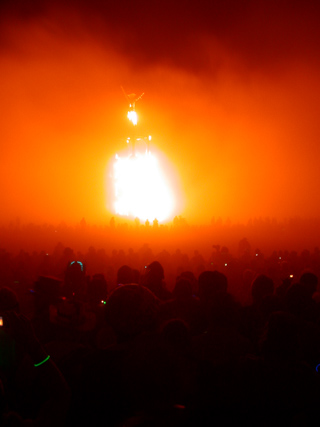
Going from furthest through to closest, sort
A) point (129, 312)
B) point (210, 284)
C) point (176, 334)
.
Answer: point (210, 284) < point (176, 334) < point (129, 312)

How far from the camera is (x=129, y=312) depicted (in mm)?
2158

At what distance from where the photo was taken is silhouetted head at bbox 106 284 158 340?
2.12m

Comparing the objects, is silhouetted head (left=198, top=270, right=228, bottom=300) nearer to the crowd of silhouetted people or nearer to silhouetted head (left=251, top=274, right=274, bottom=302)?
silhouetted head (left=251, top=274, right=274, bottom=302)

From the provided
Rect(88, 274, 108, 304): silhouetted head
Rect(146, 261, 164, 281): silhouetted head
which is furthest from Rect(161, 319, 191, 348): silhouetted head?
Rect(146, 261, 164, 281): silhouetted head

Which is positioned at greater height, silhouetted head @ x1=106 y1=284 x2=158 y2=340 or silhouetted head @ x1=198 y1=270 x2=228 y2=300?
silhouetted head @ x1=106 y1=284 x2=158 y2=340

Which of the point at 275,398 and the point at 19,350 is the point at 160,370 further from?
the point at 19,350

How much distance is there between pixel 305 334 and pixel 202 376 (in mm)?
1586

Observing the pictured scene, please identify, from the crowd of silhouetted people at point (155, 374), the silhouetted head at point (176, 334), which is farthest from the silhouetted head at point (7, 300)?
the silhouetted head at point (176, 334)

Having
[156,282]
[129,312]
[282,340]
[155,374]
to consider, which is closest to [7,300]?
[129,312]

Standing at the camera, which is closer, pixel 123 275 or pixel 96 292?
pixel 96 292

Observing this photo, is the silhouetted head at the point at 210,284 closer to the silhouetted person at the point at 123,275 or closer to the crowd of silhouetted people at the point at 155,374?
the crowd of silhouetted people at the point at 155,374

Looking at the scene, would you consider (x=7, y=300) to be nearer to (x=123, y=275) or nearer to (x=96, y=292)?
(x=96, y=292)

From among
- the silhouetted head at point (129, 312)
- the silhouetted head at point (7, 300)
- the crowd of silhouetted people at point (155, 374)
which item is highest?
the silhouetted head at point (129, 312)

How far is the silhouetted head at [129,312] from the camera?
212cm
